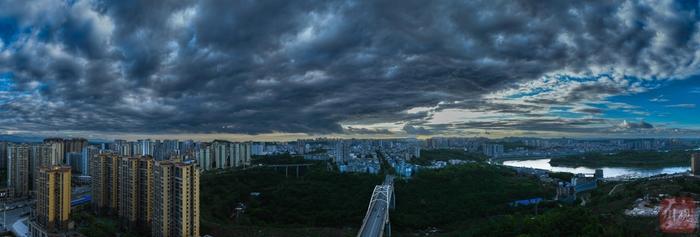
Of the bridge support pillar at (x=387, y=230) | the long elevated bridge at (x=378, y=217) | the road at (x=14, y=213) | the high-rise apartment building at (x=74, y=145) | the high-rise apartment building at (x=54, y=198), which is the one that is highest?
the high-rise apartment building at (x=74, y=145)

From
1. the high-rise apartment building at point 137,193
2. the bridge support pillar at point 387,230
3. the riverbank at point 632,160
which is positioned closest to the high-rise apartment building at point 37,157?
the high-rise apartment building at point 137,193

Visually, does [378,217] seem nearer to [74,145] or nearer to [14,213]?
[14,213]

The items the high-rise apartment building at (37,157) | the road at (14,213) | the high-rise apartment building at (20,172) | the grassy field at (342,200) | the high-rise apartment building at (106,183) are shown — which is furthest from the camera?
the high-rise apartment building at (37,157)

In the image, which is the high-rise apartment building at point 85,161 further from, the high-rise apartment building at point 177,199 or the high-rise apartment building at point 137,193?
the high-rise apartment building at point 177,199

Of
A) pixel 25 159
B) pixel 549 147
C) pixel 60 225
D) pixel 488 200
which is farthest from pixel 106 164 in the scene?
pixel 549 147

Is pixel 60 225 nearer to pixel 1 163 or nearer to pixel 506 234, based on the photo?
pixel 506 234

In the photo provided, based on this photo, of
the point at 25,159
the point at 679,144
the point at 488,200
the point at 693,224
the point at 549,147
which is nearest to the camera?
the point at 693,224
